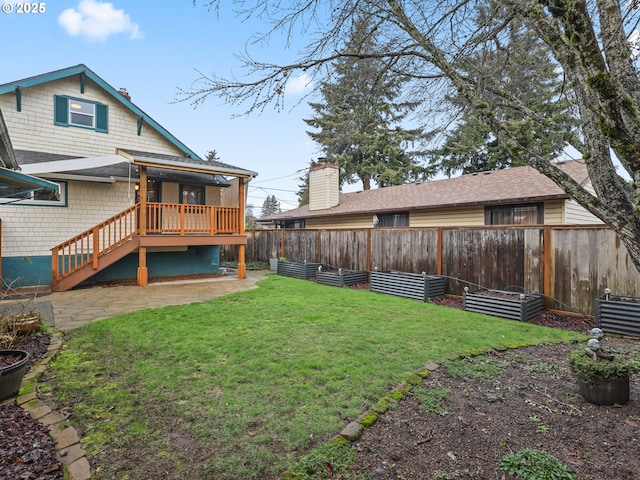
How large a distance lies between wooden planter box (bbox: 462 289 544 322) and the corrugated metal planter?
113cm

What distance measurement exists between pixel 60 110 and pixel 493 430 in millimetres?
13234

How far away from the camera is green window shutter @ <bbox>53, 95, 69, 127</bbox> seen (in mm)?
10062

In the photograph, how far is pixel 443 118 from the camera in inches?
184

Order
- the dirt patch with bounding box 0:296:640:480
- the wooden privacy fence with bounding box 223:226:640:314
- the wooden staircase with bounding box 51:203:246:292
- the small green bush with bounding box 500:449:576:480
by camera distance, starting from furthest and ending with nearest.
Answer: the wooden staircase with bounding box 51:203:246:292, the wooden privacy fence with bounding box 223:226:640:314, the dirt patch with bounding box 0:296:640:480, the small green bush with bounding box 500:449:576:480

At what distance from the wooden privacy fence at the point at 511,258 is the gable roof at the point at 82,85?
22.9 feet

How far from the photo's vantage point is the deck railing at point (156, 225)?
953cm

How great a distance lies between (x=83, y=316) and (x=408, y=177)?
Result: 23.1 m

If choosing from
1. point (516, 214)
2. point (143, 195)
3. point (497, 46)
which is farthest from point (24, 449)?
point (516, 214)

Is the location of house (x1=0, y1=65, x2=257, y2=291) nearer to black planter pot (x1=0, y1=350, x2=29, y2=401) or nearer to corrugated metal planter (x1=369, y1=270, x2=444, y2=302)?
corrugated metal planter (x1=369, y1=270, x2=444, y2=302)

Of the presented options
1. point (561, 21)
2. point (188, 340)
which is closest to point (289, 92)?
point (561, 21)

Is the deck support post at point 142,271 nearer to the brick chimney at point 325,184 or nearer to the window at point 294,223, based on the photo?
the brick chimney at point 325,184

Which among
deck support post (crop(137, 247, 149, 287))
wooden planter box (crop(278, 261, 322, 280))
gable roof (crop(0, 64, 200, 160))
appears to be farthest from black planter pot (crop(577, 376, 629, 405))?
gable roof (crop(0, 64, 200, 160))

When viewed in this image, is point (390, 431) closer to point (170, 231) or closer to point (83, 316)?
point (83, 316)

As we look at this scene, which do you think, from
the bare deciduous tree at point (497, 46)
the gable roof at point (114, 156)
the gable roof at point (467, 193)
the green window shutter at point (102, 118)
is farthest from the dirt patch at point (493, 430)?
the green window shutter at point (102, 118)
